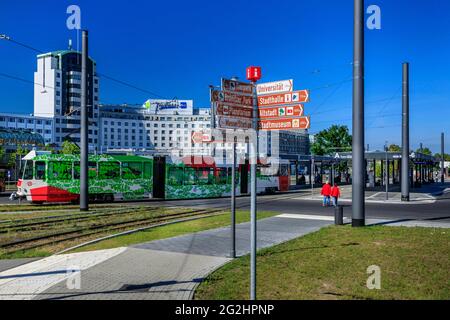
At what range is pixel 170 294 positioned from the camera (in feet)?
22.0

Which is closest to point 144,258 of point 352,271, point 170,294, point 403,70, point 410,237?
point 170,294

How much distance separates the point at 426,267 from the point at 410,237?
12.9 ft

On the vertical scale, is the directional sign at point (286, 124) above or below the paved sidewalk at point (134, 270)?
above

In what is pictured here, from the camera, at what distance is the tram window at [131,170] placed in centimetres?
2812

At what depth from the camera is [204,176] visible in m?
31.8

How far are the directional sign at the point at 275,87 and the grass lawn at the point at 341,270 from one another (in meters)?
3.04

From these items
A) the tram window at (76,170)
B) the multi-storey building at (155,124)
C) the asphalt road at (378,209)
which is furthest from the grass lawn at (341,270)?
the multi-storey building at (155,124)

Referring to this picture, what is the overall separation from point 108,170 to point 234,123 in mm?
23040

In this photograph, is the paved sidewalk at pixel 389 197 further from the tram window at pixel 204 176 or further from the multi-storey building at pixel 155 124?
the multi-storey building at pixel 155 124

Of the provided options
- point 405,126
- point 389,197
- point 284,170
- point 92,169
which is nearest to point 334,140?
point 284,170

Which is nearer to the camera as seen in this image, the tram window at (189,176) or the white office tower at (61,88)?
the tram window at (189,176)

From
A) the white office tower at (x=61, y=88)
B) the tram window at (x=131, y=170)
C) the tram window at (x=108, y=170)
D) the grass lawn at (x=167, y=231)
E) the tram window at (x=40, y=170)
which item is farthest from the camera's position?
the white office tower at (x=61, y=88)

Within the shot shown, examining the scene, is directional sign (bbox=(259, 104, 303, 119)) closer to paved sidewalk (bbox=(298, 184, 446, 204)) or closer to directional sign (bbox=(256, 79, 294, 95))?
directional sign (bbox=(256, 79, 294, 95))
